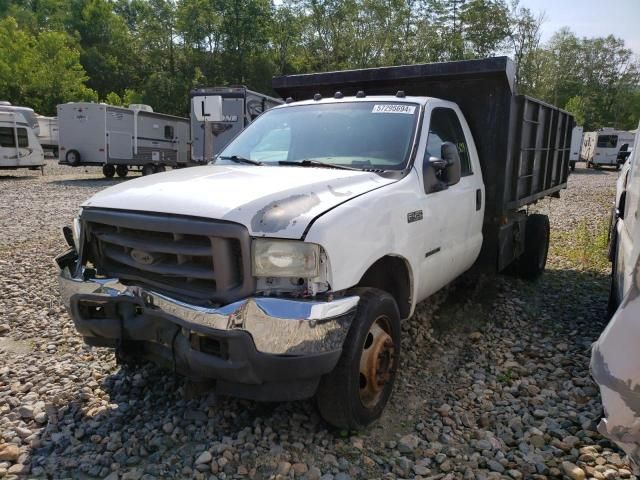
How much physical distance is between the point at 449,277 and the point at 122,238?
106 inches

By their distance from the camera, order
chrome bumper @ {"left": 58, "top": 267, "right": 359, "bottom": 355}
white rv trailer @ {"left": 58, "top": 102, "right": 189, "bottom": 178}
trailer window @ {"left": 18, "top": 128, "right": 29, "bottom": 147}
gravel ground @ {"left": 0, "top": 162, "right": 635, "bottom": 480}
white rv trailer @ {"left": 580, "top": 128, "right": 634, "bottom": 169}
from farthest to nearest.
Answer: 1. white rv trailer @ {"left": 580, "top": 128, "right": 634, "bottom": 169}
2. trailer window @ {"left": 18, "top": 128, "right": 29, "bottom": 147}
3. white rv trailer @ {"left": 58, "top": 102, "right": 189, "bottom": 178}
4. gravel ground @ {"left": 0, "top": 162, "right": 635, "bottom": 480}
5. chrome bumper @ {"left": 58, "top": 267, "right": 359, "bottom": 355}

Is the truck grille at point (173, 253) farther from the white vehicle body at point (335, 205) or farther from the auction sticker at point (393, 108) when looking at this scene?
the auction sticker at point (393, 108)

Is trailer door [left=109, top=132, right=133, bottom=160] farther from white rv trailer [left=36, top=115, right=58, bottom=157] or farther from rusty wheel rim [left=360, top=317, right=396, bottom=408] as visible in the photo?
rusty wheel rim [left=360, top=317, right=396, bottom=408]

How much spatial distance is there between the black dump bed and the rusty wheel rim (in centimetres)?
242

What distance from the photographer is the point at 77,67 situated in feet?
165

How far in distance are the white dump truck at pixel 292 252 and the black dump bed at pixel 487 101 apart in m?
0.28

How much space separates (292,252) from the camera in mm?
2723

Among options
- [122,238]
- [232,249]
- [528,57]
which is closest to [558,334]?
[232,249]

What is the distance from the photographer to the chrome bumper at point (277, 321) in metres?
2.66

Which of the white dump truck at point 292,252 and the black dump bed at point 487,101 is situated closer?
the white dump truck at point 292,252

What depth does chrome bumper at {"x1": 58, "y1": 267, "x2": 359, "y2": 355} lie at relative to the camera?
2.66 m

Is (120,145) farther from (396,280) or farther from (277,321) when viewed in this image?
(277,321)

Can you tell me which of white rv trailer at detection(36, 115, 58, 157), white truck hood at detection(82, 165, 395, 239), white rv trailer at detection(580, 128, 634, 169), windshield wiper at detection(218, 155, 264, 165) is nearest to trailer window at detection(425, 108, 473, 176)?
white truck hood at detection(82, 165, 395, 239)

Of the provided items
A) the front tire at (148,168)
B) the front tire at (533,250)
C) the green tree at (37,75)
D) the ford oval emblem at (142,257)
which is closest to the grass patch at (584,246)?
the front tire at (533,250)
